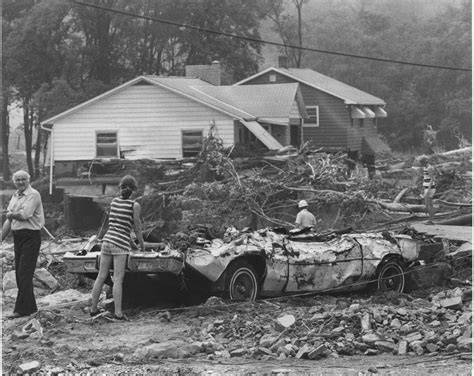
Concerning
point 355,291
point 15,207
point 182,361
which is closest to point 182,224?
point 355,291

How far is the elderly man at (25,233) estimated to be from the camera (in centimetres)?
1129

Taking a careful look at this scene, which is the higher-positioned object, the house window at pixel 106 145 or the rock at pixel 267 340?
the house window at pixel 106 145

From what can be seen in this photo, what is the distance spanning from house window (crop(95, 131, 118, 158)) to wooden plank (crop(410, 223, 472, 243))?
15.0m

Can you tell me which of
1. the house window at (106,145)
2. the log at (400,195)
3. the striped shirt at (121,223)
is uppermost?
the house window at (106,145)

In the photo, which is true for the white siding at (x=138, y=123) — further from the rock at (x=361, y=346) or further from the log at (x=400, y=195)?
the rock at (x=361, y=346)

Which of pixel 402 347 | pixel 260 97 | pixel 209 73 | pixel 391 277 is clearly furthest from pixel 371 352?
pixel 209 73

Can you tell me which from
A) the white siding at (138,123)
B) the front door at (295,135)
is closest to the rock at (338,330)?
the white siding at (138,123)

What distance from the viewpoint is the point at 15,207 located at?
11344mm

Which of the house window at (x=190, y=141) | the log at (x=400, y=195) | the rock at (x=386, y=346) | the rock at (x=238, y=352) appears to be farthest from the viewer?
the house window at (x=190, y=141)

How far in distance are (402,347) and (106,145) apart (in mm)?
26205

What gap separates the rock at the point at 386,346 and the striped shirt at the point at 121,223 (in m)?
3.21

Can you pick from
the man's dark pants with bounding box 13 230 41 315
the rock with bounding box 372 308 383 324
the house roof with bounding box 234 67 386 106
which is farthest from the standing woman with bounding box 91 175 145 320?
the house roof with bounding box 234 67 386 106

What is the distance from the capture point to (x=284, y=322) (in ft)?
34.8

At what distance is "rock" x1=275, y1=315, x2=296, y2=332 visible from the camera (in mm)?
10484
